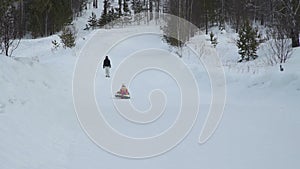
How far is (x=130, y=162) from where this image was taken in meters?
4.52

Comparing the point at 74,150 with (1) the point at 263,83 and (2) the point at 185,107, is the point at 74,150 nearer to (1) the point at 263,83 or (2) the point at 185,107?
(2) the point at 185,107

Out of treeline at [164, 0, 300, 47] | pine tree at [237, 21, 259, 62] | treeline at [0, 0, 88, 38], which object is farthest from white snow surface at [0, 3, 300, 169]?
treeline at [0, 0, 88, 38]

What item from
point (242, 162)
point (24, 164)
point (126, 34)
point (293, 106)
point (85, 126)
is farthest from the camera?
point (126, 34)

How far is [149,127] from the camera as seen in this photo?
6.60 metres

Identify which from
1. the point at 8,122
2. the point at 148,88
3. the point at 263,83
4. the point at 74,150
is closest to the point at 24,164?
the point at 74,150

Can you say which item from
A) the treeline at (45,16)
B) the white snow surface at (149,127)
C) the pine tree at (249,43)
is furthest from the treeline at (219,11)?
the white snow surface at (149,127)

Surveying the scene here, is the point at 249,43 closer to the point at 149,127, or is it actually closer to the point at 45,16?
the point at 149,127

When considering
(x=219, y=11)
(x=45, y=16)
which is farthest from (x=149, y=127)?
(x=45, y=16)

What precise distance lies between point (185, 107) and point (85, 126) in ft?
10.4

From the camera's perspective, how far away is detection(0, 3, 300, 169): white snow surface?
4.42 m

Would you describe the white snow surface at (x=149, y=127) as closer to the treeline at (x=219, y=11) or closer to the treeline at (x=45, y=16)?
the treeline at (x=219, y=11)

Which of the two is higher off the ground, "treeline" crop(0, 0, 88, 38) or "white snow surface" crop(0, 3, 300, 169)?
"treeline" crop(0, 0, 88, 38)

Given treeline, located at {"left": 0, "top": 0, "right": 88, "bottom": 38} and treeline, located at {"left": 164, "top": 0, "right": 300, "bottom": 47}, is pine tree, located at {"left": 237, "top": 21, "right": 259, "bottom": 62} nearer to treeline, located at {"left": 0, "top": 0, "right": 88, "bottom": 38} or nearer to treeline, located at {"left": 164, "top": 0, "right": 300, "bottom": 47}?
treeline, located at {"left": 164, "top": 0, "right": 300, "bottom": 47}

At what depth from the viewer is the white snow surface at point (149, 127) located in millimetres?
4422
